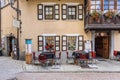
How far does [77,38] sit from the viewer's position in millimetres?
23594

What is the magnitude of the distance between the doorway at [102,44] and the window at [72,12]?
238 centimetres

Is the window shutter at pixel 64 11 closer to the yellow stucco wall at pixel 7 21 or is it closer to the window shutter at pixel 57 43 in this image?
the window shutter at pixel 57 43

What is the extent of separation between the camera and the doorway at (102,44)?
24244mm

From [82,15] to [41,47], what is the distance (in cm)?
440

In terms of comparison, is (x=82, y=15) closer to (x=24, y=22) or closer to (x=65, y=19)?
(x=65, y=19)

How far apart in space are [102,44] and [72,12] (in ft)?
15.5

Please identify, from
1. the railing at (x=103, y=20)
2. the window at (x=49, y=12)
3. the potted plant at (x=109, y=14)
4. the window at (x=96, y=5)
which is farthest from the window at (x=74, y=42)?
the potted plant at (x=109, y=14)

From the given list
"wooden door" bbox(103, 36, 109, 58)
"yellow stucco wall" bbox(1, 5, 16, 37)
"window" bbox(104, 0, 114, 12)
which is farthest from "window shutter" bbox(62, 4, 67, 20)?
"yellow stucco wall" bbox(1, 5, 16, 37)

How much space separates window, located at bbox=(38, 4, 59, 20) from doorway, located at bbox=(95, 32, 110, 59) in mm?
4071

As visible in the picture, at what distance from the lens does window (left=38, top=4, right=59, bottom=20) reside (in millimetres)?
23344

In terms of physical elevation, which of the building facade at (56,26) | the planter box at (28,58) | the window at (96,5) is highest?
the window at (96,5)

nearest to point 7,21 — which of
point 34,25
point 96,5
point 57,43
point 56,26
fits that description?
point 34,25

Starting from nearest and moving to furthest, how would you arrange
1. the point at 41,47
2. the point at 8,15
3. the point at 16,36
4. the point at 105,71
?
the point at 105,71, the point at 41,47, the point at 16,36, the point at 8,15

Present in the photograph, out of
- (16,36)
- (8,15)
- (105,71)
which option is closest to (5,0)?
(8,15)
